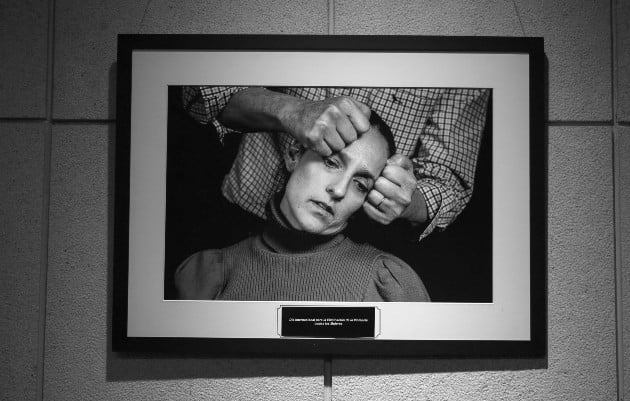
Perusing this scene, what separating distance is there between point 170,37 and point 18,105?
0.42m

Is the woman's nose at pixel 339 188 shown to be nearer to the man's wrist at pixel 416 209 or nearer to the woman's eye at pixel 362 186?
the woman's eye at pixel 362 186

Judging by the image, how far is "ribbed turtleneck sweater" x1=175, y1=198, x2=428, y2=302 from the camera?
119 centimetres

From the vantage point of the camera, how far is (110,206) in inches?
49.6

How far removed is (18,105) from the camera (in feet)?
4.18

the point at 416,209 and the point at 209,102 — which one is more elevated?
the point at 209,102

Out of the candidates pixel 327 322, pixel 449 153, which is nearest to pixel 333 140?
pixel 449 153

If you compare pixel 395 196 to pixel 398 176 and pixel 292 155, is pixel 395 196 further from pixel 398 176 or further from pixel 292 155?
pixel 292 155

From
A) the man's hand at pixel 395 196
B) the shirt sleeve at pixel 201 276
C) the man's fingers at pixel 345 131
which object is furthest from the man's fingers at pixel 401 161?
the shirt sleeve at pixel 201 276

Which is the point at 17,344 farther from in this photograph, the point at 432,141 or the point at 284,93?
the point at 432,141

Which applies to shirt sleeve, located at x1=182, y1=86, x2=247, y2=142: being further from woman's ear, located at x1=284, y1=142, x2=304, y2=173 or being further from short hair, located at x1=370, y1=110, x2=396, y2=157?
short hair, located at x1=370, y1=110, x2=396, y2=157

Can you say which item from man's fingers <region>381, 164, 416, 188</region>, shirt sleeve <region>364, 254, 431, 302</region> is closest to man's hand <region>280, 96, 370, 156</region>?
man's fingers <region>381, 164, 416, 188</region>

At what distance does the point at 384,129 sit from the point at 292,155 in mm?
225

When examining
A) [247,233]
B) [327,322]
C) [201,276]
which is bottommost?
[327,322]

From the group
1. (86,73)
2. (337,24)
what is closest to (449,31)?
(337,24)
